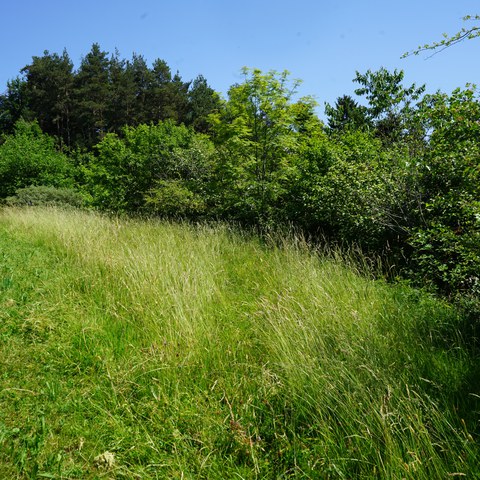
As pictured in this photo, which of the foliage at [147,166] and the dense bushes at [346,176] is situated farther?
the foliage at [147,166]

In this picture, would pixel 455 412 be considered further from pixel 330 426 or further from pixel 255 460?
pixel 255 460

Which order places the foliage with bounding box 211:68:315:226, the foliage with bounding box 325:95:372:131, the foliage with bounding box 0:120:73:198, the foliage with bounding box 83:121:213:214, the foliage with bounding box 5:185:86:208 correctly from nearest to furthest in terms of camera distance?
the foliage with bounding box 211:68:315:226, the foliage with bounding box 83:121:213:214, the foliage with bounding box 5:185:86:208, the foliage with bounding box 0:120:73:198, the foliage with bounding box 325:95:372:131

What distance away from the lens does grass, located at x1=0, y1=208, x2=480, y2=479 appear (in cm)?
181

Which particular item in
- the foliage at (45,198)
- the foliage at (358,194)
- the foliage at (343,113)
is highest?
the foliage at (343,113)

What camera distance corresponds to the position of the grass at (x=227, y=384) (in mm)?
1811

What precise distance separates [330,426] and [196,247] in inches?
170

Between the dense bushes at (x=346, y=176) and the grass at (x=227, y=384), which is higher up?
the dense bushes at (x=346, y=176)

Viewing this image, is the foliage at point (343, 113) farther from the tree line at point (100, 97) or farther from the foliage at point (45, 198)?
the foliage at point (45, 198)

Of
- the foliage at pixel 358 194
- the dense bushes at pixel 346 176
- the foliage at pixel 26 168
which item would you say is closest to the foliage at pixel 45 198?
the dense bushes at pixel 346 176

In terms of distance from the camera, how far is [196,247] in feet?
19.5

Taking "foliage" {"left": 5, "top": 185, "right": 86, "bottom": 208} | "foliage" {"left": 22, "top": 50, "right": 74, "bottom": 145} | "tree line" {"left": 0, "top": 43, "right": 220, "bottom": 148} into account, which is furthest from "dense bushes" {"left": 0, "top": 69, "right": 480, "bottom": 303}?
"foliage" {"left": 22, "top": 50, "right": 74, "bottom": 145}

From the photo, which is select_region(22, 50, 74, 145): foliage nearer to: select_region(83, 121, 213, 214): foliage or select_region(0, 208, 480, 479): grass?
select_region(83, 121, 213, 214): foliage

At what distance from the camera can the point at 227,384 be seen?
2441mm

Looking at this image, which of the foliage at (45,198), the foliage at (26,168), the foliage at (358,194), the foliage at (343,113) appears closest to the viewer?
the foliage at (358,194)
